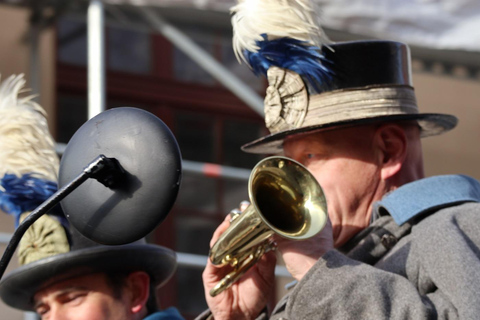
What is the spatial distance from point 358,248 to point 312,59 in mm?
624

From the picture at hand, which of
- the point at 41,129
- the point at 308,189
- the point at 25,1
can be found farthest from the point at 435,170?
the point at 308,189

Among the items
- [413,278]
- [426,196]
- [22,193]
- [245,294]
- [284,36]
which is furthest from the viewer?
[22,193]

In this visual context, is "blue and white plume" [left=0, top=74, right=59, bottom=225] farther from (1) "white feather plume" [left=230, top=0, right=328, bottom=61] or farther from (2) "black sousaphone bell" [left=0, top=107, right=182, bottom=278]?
(2) "black sousaphone bell" [left=0, top=107, right=182, bottom=278]

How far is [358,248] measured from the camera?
334cm

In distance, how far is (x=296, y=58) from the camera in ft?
11.6

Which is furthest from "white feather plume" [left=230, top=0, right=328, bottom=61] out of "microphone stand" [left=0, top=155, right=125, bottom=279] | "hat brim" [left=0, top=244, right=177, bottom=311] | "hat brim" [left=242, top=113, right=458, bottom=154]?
"microphone stand" [left=0, top=155, right=125, bottom=279]

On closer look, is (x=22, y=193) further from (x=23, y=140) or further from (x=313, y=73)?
(x=313, y=73)

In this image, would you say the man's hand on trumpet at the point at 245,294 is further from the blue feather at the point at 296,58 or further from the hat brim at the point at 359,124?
the blue feather at the point at 296,58

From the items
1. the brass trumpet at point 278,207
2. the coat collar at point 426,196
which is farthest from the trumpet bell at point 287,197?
the coat collar at point 426,196

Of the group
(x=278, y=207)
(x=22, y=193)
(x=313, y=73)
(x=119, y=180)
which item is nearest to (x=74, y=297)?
(x=22, y=193)

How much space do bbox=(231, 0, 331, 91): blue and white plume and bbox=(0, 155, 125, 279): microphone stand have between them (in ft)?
3.75

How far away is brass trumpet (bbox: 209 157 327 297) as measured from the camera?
3.08 meters

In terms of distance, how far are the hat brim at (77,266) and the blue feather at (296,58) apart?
2.72 ft

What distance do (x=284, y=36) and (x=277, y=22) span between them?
0.05m
